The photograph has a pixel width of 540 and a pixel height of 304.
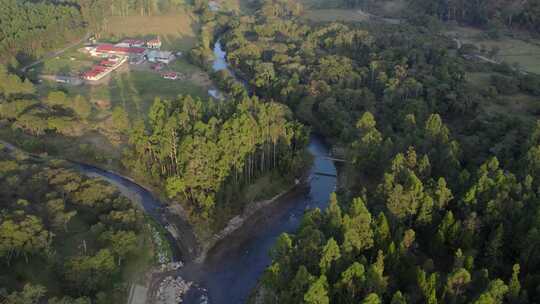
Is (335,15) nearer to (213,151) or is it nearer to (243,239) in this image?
(213,151)

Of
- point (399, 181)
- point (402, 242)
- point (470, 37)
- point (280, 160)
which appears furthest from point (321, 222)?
point (470, 37)

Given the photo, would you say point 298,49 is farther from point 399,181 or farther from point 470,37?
point 399,181

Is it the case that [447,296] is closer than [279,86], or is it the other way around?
[447,296]

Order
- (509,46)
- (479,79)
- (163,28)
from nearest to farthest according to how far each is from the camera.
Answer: (479,79) < (509,46) < (163,28)

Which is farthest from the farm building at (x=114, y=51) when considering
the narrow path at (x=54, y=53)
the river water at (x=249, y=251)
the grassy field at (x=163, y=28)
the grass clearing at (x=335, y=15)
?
the river water at (x=249, y=251)

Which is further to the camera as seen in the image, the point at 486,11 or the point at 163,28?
the point at 163,28

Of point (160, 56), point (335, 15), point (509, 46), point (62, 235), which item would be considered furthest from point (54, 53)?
point (509, 46)

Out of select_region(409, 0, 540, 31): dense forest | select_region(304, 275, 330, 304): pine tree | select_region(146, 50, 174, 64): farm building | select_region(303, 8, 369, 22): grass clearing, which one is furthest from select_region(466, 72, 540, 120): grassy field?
select_region(146, 50, 174, 64): farm building

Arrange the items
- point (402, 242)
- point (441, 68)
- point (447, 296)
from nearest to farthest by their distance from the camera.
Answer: point (447, 296)
point (402, 242)
point (441, 68)
